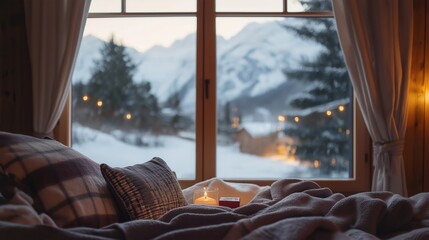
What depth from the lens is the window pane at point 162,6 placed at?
337 centimetres

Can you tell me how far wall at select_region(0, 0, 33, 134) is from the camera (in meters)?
3.25

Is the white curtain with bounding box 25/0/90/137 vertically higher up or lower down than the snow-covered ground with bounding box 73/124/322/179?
higher up

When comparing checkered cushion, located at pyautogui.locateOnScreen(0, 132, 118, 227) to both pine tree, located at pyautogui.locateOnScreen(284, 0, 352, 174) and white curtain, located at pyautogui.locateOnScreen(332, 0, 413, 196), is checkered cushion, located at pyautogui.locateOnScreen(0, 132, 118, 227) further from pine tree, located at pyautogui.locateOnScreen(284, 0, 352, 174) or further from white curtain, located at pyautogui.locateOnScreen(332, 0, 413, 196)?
white curtain, located at pyautogui.locateOnScreen(332, 0, 413, 196)

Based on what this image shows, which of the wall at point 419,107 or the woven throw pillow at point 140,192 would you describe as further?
the wall at point 419,107

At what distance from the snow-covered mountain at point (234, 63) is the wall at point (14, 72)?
0.39 metres

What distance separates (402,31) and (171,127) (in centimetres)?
186

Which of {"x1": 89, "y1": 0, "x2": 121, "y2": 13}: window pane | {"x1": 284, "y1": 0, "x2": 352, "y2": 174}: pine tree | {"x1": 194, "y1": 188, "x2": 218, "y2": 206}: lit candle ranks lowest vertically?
{"x1": 194, "y1": 188, "x2": 218, "y2": 206}: lit candle

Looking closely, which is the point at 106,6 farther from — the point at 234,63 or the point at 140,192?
the point at 140,192

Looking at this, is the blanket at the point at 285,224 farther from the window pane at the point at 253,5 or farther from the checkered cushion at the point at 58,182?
the window pane at the point at 253,5

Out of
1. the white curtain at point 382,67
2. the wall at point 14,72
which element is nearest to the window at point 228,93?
the white curtain at point 382,67

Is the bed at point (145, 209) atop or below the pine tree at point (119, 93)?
below

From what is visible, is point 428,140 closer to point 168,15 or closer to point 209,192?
point 209,192

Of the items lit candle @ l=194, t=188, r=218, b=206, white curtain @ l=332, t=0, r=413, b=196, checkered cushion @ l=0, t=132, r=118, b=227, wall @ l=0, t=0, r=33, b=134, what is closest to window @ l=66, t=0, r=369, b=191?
white curtain @ l=332, t=0, r=413, b=196

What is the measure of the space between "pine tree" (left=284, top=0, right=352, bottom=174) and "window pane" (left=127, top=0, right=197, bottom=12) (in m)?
0.76
